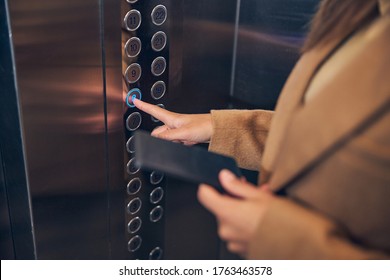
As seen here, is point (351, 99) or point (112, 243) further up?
point (351, 99)

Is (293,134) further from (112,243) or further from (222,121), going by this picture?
(112,243)

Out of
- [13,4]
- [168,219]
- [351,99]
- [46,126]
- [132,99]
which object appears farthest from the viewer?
[168,219]

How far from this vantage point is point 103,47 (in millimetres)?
834

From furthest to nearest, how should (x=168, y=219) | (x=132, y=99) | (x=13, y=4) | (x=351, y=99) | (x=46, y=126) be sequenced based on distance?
(x=168, y=219)
(x=132, y=99)
(x=46, y=126)
(x=13, y=4)
(x=351, y=99)

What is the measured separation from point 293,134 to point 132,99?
397 mm

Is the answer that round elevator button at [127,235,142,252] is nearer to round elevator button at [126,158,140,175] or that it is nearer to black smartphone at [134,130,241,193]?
round elevator button at [126,158,140,175]

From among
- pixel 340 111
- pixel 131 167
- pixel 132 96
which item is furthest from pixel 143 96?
pixel 340 111

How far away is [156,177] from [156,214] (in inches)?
3.9

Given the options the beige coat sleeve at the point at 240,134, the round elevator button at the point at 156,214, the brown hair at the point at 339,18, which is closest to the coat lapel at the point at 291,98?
the brown hair at the point at 339,18

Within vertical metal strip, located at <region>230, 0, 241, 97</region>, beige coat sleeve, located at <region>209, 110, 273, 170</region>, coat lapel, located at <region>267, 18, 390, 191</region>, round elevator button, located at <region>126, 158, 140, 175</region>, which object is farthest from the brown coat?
vertical metal strip, located at <region>230, 0, 241, 97</region>

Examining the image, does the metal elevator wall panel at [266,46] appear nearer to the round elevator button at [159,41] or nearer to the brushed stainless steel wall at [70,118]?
the round elevator button at [159,41]

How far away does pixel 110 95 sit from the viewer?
88cm
